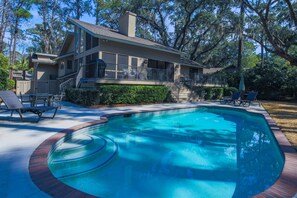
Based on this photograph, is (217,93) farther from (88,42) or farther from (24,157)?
(24,157)

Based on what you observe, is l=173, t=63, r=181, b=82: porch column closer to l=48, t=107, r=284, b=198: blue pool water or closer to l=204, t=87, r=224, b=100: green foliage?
l=204, t=87, r=224, b=100: green foliage

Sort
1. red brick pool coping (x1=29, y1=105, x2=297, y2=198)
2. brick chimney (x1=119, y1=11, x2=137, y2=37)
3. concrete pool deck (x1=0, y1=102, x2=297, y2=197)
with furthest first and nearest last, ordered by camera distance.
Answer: brick chimney (x1=119, y1=11, x2=137, y2=37) → concrete pool deck (x1=0, y1=102, x2=297, y2=197) → red brick pool coping (x1=29, y1=105, x2=297, y2=198)

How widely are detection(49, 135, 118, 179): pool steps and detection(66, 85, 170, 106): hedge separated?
7.22 m

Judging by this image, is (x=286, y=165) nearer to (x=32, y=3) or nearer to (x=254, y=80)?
(x=254, y=80)

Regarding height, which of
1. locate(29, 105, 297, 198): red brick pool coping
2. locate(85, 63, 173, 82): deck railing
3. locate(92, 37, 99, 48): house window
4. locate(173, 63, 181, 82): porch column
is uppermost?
locate(92, 37, 99, 48): house window

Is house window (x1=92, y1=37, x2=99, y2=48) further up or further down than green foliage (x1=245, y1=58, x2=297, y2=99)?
further up

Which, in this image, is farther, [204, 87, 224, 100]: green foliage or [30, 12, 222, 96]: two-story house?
[204, 87, 224, 100]: green foliage

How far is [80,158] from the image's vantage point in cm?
511

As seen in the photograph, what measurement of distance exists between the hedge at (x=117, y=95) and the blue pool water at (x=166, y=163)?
15.9 ft

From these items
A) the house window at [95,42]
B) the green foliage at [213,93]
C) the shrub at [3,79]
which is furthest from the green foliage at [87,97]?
the green foliage at [213,93]

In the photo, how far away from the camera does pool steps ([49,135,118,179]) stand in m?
4.54

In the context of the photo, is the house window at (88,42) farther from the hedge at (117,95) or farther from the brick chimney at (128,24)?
the hedge at (117,95)

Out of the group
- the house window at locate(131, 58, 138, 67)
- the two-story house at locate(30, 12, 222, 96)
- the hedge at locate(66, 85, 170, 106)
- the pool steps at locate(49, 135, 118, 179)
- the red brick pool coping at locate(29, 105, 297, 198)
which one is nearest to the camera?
the red brick pool coping at locate(29, 105, 297, 198)

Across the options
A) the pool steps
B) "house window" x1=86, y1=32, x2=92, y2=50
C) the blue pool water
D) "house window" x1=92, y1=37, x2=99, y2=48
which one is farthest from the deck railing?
the pool steps
